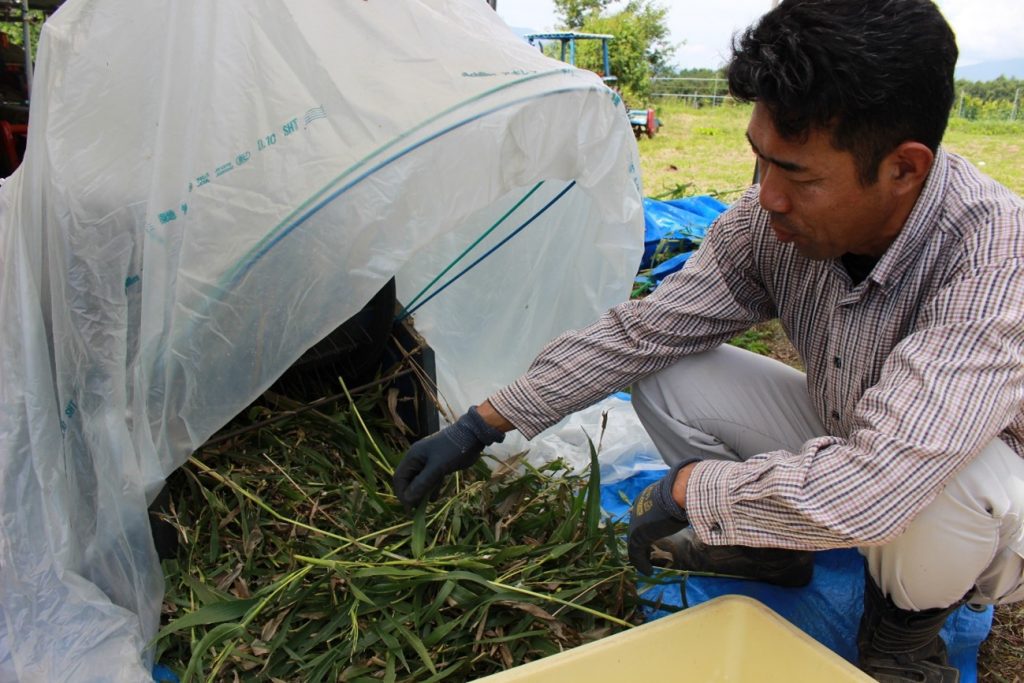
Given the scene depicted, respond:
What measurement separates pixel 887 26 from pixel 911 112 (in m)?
0.10

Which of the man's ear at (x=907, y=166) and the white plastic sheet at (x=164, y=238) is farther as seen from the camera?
the white plastic sheet at (x=164, y=238)

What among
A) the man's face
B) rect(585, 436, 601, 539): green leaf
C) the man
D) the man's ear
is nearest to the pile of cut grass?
rect(585, 436, 601, 539): green leaf

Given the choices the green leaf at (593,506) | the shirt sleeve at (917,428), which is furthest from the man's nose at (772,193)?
the green leaf at (593,506)

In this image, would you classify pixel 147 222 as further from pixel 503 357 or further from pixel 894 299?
pixel 894 299

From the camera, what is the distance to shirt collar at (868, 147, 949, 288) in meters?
1.12

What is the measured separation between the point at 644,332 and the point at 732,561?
0.40 m

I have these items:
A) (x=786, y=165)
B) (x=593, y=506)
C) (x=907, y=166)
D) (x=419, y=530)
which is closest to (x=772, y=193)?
(x=786, y=165)

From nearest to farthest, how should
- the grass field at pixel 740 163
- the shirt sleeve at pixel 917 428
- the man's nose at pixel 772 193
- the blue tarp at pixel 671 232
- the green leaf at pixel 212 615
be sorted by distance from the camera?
the shirt sleeve at pixel 917 428 → the man's nose at pixel 772 193 → the green leaf at pixel 212 615 → the grass field at pixel 740 163 → the blue tarp at pixel 671 232

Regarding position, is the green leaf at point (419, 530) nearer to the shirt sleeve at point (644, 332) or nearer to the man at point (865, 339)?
the man at point (865, 339)

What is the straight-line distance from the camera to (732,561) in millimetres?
1436

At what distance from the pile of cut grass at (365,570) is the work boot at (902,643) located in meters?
0.34

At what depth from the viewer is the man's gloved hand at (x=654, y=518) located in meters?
1.15

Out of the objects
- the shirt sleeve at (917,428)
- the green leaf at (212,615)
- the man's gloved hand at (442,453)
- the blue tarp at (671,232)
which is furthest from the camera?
the blue tarp at (671,232)

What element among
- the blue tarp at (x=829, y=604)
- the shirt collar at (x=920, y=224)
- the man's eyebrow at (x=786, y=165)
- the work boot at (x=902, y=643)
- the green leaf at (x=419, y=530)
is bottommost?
the blue tarp at (x=829, y=604)
